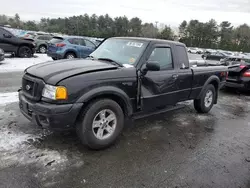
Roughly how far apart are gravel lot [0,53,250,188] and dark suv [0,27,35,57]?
9.89m

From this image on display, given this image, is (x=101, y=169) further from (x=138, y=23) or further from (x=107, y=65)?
(x=138, y=23)

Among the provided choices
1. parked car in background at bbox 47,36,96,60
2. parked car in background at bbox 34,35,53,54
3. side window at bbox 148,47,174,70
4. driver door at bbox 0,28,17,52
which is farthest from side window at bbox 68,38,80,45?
side window at bbox 148,47,174,70

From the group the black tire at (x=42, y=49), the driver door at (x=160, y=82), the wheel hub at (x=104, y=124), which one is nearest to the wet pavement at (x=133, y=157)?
the wheel hub at (x=104, y=124)

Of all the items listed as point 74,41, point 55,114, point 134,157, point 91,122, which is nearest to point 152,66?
point 91,122

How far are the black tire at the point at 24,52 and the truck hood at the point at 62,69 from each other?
1182 centimetres

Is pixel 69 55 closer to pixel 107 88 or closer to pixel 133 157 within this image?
pixel 107 88

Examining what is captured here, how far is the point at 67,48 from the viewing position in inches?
496

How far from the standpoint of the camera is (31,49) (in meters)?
14.8

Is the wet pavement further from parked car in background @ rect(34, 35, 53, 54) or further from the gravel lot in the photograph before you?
parked car in background @ rect(34, 35, 53, 54)

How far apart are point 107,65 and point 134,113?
100 centimetres

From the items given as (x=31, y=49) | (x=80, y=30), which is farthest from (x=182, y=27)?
(x=31, y=49)

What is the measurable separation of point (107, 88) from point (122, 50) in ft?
4.15

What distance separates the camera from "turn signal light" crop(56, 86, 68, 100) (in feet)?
10.0

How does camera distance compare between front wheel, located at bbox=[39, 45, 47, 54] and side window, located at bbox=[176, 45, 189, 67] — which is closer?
side window, located at bbox=[176, 45, 189, 67]
